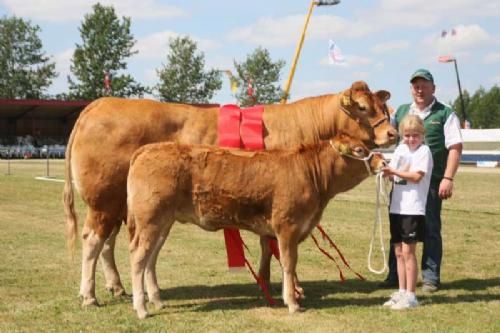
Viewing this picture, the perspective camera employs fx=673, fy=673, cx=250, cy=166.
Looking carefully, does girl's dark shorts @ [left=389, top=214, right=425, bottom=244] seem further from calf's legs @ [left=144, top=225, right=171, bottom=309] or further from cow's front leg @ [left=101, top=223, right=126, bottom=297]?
cow's front leg @ [left=101, top=223, right=126, bottom=297]

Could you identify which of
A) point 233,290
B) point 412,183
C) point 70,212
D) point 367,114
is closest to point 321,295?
point 233,290

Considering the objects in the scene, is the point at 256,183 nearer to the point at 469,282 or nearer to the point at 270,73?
the point at 469,282

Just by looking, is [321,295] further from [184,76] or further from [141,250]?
[184,76]

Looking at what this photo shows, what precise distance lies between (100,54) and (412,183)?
75432mm

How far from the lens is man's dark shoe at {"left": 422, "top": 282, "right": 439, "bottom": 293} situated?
25.5ft

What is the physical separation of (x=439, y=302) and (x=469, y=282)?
137cm

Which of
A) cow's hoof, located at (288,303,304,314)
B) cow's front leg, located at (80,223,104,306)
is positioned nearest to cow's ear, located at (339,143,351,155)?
cow's hoof, located at (288,303,304,314)

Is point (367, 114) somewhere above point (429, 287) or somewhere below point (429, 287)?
above

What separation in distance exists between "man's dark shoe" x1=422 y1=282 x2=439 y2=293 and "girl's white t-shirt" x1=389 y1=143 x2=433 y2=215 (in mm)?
1331

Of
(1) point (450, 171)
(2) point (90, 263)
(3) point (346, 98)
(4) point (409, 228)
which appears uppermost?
(3) point (346, 98)

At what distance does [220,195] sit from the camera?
654 cm

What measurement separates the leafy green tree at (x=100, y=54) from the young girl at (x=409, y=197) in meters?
72.3

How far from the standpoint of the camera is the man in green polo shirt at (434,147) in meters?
7.84

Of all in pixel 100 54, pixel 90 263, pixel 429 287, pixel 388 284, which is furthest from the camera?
pixel 100 54
